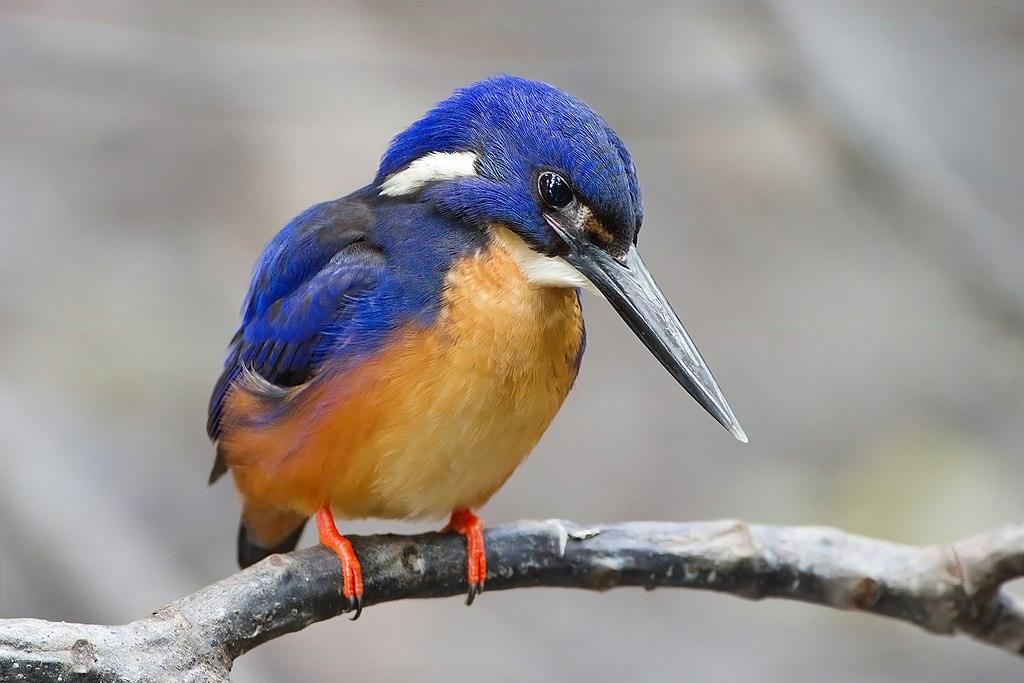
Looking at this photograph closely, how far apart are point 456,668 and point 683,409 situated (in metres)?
1.42

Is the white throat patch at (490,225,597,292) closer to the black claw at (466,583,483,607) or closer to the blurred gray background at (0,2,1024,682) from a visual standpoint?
the black claw at (466,583,483,607)

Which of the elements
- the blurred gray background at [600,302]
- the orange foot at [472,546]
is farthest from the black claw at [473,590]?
the blurred gray background at [600,302]

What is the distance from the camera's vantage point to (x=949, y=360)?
4.54 meters

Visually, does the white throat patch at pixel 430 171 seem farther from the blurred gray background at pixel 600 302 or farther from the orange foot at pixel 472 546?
the blurred gray background at pixel 600 302

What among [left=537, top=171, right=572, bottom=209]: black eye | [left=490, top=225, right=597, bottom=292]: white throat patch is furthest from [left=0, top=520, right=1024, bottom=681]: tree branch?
[left=537, top=171, right=572, bottom=209]: black eye

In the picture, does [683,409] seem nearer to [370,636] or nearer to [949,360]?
[949,360]

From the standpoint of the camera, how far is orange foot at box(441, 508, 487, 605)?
2.18 metres

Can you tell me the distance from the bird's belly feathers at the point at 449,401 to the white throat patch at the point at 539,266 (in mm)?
15

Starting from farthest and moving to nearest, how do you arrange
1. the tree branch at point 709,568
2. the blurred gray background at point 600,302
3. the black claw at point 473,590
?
the blurred gray background at point 600,302
the black claw at point 473,590
the tree branch at point 709,568

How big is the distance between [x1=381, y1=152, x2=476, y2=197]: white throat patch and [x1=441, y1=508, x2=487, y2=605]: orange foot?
601mm

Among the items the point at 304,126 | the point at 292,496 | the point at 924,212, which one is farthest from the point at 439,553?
the point at 304,126

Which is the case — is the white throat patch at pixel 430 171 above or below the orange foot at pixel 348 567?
above

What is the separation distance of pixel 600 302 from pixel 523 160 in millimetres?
2764

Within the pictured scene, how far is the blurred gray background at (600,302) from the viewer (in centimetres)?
361
